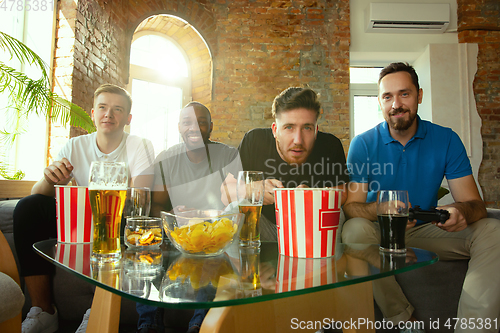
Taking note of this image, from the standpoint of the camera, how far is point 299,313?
1.94 feet

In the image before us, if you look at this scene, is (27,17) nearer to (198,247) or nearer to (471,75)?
(198,247)

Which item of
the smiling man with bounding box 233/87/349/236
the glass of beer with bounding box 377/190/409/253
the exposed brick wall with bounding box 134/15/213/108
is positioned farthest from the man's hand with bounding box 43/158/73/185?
the exposed brick wall with bounding box 134/15/213/108

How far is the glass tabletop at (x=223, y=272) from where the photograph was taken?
387 mm

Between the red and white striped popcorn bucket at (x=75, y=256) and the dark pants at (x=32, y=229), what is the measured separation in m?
0.56

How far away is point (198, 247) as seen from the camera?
0.64 metres

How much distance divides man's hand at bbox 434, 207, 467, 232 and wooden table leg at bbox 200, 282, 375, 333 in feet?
1.35

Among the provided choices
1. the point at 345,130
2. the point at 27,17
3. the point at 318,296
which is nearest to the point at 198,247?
the point at 318,296

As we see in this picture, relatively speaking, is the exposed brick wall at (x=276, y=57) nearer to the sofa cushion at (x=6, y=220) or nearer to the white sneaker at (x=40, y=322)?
the sofa cushion at (x=6, y=220)

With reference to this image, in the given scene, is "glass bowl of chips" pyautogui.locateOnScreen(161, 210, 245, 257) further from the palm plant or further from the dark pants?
the palm plant

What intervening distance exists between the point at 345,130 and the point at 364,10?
1.59 metres

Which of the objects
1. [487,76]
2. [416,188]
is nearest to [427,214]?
[416,188]

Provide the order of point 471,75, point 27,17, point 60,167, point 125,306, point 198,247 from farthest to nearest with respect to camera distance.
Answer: point 471,75
point 27,17
point 125,306
point 60,167
point 198,247

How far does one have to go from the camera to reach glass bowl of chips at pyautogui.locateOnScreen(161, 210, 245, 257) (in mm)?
626

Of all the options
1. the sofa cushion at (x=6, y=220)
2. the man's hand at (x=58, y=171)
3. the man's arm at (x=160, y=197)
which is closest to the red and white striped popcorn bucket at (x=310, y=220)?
the man's hand at (x=58, y=171)
